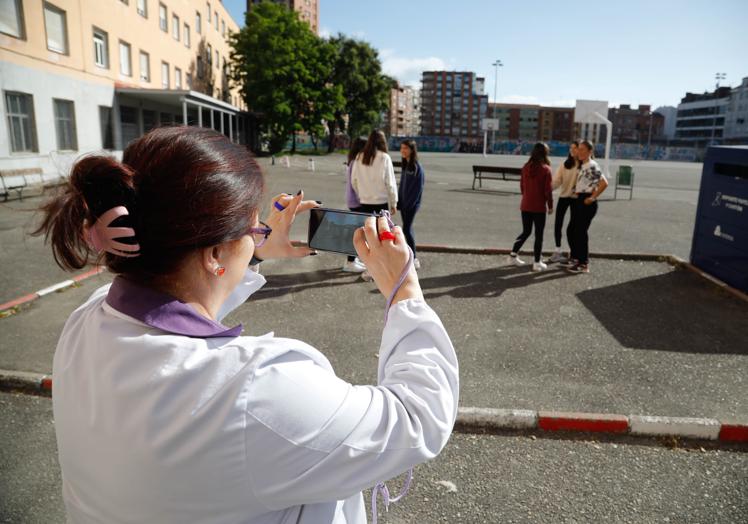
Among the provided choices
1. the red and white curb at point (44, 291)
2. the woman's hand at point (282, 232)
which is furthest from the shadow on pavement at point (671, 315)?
the red and white curb at point (44, 291)

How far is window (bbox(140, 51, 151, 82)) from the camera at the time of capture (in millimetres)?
31019

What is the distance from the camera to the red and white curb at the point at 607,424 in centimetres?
403

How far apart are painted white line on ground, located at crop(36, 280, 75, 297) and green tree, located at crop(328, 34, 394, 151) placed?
56.7 metres

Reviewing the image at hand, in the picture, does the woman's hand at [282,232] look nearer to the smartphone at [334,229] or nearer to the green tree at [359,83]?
the smartphone at [334,229]

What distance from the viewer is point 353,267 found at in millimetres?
8289

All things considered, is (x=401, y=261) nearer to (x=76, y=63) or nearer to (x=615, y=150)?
(x=76, y=63)

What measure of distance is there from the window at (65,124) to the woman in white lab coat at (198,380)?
24.7m

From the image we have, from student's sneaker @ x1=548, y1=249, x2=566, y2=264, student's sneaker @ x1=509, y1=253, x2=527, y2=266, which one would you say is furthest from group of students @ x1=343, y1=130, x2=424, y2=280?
student's sneaker @ x1=548, y1=249, x2=566, y2=264

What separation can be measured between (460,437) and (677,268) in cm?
664

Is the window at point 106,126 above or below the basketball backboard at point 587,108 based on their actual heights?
below

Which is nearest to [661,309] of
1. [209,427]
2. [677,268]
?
[677,268]

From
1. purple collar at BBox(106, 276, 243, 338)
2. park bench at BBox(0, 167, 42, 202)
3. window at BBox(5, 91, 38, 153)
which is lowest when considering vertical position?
park bench at BBox(0, 167, 42, 202)

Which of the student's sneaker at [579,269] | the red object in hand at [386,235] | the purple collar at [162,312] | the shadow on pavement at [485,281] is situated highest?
the red object in hand at [386,235]

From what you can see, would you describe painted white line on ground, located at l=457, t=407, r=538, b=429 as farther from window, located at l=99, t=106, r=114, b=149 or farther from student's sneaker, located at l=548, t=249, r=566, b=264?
window, located at l=99, t=106, r=114, b=149
